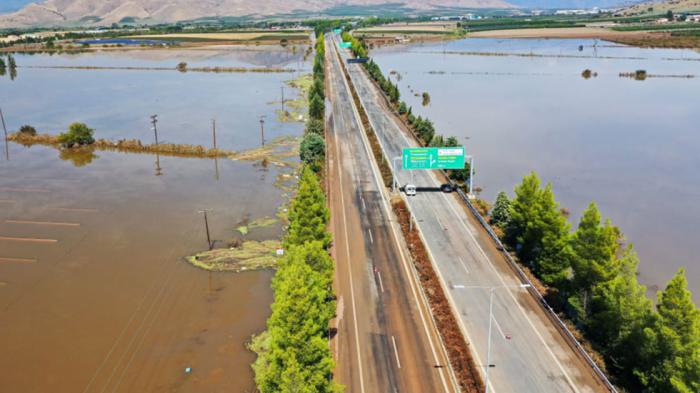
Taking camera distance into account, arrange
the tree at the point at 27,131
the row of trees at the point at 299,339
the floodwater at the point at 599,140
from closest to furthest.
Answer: the row of trees at the point at 299,339 < the floodwater at the point at 599,140 < the tree at the point at 27,131

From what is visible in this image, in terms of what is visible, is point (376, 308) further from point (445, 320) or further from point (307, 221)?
point (307, 221)

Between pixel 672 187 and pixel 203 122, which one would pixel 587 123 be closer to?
pixel 672 187

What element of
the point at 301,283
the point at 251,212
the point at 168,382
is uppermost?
the point at 301,283

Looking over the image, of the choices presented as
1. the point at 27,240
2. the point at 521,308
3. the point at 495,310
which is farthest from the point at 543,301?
the point at 27,240

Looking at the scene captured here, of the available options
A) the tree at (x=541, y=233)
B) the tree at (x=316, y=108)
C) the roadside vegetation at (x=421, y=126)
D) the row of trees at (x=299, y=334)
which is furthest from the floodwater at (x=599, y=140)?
the row of trees at (x=299, y=334)

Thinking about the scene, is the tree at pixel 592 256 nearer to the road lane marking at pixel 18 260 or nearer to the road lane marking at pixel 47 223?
the road lane marking at pixel 18 260

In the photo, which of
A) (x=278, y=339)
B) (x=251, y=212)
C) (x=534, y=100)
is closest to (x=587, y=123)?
(x=534, y=100)

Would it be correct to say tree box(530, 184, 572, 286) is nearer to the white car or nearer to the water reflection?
the white car
